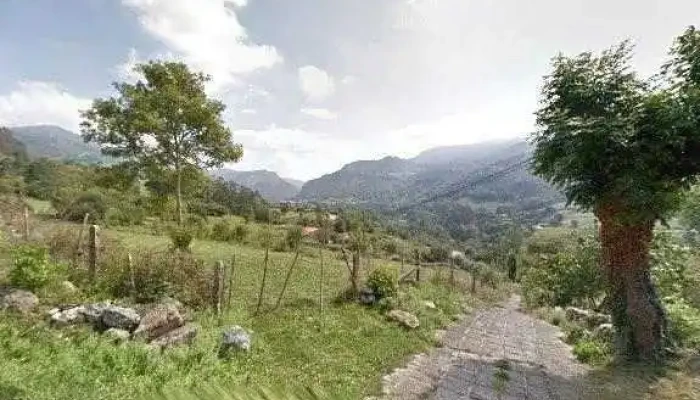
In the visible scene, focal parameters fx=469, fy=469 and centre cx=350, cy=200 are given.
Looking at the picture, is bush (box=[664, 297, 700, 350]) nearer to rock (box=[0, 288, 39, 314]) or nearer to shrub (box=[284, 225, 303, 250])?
rock (box=[0, 288, 39, 314])

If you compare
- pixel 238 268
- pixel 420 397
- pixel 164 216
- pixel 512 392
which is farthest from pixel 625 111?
pixel 164 216

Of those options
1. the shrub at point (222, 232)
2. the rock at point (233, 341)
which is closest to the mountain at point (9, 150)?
the shrub at point (222, 232)

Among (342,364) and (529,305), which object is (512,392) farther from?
(529,305)

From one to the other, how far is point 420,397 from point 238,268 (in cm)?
1203

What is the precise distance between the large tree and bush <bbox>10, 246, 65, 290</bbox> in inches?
439

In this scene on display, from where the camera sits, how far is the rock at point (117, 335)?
7.69 metres

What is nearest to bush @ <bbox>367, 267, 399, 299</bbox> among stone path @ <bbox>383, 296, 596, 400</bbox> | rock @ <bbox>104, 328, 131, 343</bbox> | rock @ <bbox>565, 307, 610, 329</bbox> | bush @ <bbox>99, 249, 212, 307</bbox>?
stone path @ <bbox>383, 296, 596, 400</bbox>

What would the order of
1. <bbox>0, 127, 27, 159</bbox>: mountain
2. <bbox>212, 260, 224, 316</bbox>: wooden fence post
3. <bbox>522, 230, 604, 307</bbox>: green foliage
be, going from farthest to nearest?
<bbox>0, 127, 27, 159</bbox>: mountain < <bbox>522, 230, 604, 307</bbox>: green foliage < <bbox>212, 260, 224, 316</bbox>: wooden fence post

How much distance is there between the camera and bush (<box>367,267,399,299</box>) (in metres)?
14.7

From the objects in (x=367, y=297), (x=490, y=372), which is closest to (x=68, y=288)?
(x=367, y=297)

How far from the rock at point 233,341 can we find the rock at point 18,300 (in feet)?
11.3

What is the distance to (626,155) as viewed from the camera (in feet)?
33.3

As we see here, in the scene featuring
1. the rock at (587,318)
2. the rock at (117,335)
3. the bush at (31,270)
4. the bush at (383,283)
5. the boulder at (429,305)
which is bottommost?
the rock at (587,318)

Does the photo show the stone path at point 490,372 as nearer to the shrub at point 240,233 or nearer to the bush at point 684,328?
the bush at point 684,328
